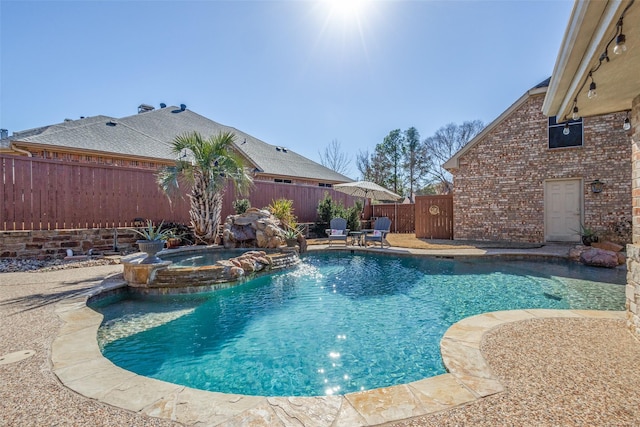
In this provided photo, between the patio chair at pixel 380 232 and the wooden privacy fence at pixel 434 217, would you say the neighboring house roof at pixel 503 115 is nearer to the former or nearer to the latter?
the wooden privacy fence at pixel 434 217

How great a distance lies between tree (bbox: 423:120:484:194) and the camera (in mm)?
25750

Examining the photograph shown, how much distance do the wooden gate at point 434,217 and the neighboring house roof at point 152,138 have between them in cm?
737

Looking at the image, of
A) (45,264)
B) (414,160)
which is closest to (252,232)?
(45,264)

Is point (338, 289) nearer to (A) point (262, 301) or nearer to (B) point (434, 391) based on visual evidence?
(A) point (262, 301)

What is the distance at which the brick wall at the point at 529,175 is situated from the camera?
9062 mm

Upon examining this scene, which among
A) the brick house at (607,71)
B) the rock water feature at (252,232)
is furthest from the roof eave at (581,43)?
the rock water feature at (252,232)

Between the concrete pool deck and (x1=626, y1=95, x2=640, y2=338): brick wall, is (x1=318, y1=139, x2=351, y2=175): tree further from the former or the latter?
the concrete pool deck

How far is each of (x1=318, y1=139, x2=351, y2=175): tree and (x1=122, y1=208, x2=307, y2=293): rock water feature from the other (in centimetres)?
2339

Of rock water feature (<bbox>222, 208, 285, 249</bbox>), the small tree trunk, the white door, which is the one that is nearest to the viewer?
rock water feature (<bbox>222, 208, 285, 249</bbox>)

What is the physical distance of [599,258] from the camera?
704cm

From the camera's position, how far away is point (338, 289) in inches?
225

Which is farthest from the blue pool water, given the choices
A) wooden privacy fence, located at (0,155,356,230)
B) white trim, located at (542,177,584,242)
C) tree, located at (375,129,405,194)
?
tree, located at (375,129,405,194)

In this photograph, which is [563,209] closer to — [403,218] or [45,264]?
[403,218]

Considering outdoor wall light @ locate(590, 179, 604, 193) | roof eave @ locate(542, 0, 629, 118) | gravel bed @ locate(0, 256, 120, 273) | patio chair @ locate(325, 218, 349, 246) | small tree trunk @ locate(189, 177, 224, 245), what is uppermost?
roof eave @ locate(542, 0, 629, 118)
